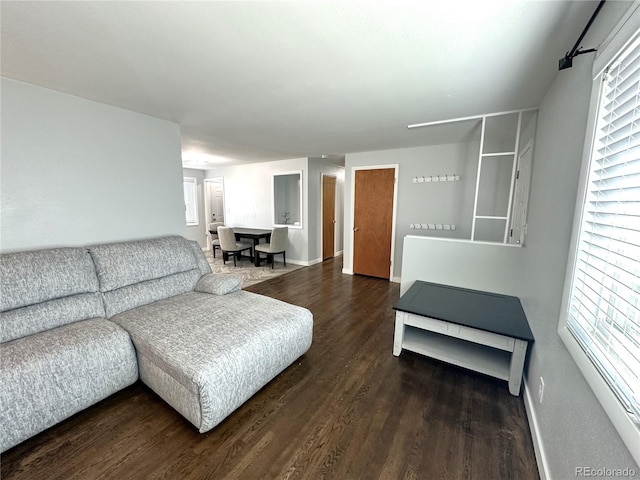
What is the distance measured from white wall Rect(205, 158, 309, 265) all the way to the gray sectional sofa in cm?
338

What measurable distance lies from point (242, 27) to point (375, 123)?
1.86 m

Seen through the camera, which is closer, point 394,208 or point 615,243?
point 615,243

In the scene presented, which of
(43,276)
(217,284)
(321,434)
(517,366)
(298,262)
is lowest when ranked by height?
(321,434)

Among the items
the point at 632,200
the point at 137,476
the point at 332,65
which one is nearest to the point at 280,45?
the point at 332,65

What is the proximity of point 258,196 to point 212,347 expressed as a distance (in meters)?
4.96

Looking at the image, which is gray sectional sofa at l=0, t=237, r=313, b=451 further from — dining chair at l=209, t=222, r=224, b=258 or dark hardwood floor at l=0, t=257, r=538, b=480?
dining chair at l=209, t=222, r=224, b=258

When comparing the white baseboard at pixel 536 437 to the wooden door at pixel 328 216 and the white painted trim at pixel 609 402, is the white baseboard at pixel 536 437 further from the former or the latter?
the wooden door at pixel 328 216

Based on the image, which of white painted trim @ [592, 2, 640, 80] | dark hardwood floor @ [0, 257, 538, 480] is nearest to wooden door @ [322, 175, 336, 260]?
dark hardwood floor @ [0, 257, 538, 480]

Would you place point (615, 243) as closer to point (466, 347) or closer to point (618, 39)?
point (618, 39)

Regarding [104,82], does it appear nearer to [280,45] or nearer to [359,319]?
[280,45]

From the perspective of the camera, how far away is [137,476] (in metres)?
1.29

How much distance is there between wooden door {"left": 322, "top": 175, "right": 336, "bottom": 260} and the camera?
6011mm

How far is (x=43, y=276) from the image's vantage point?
1.83 metres

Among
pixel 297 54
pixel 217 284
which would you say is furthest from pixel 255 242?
pixel 297 54
